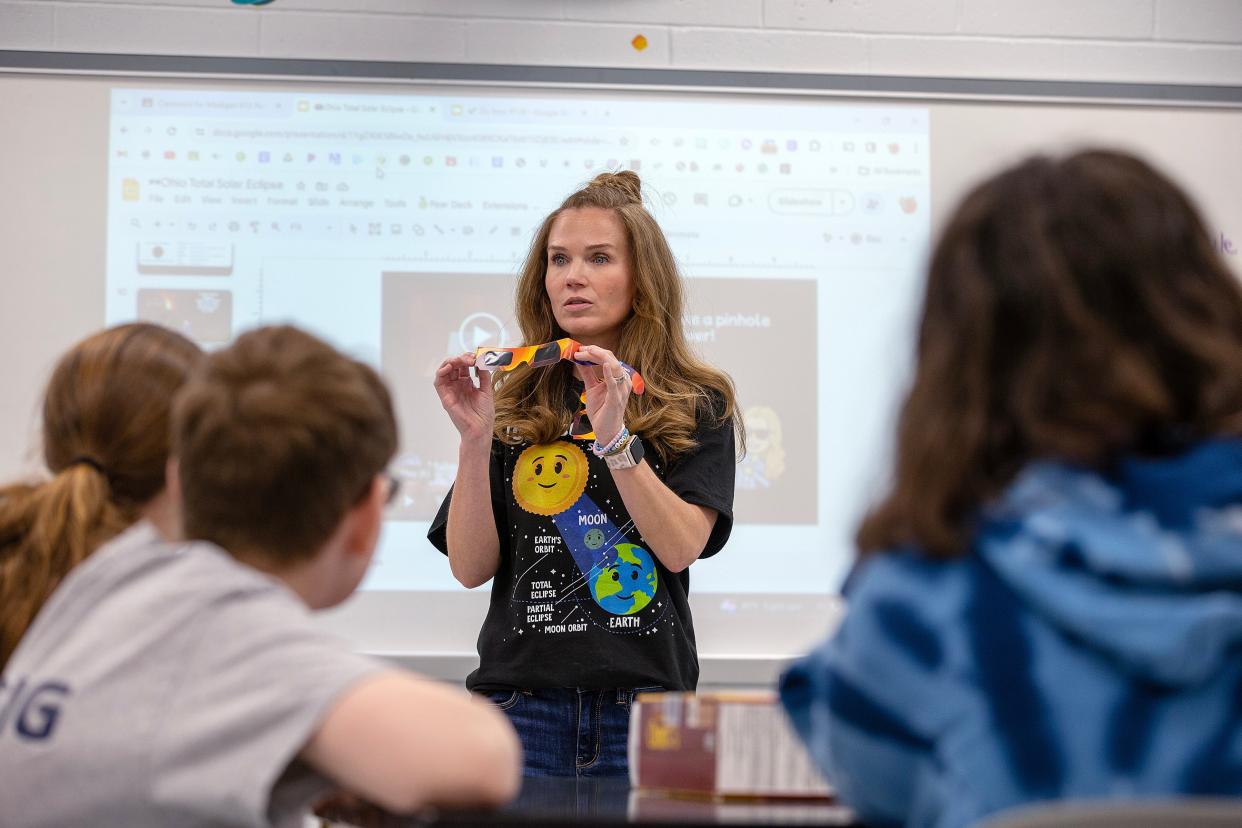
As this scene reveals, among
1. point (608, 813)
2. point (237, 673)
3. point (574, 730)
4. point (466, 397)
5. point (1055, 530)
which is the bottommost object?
point (574, 730)

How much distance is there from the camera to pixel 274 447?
3.41 ft

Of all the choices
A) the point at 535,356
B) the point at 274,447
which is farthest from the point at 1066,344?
the point at 535,356

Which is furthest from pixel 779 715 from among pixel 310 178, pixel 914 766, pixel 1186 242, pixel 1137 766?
pixel 310 178

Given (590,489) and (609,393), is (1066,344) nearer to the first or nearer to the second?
(609,393)

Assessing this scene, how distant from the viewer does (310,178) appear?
121 inches

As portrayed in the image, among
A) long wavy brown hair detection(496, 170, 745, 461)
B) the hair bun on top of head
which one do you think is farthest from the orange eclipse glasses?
the hair bun on top of head

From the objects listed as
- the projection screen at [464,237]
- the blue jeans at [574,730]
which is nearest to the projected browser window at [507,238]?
the projection screen at [464,237]

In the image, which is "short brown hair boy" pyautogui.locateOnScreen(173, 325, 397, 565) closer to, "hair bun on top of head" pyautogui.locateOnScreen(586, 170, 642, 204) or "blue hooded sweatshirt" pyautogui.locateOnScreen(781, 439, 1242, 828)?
"blue hooded sweatshirt" pyautogui.locateOnScreen(781, 439, 1242, 828)

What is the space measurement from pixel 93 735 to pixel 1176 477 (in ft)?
2.74

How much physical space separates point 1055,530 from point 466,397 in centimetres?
130

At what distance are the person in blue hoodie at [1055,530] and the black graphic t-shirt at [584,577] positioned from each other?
0.88 metres

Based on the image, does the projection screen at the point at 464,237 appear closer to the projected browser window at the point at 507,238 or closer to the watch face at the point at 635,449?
the projected browser window at the point at 507,238

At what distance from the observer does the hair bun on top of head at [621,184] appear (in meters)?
2.22

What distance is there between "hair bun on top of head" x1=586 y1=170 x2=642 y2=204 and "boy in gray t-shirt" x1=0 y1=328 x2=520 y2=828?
1.21 metres
